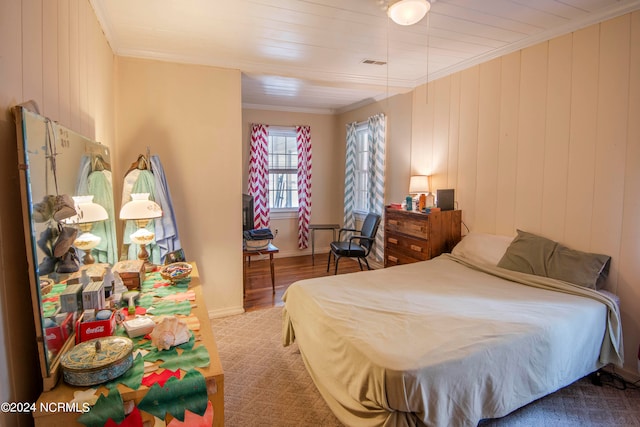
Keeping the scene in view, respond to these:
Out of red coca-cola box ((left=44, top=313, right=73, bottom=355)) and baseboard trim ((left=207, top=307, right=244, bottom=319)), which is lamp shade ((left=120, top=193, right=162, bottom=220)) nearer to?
red coca-cola box ((left=44, top=313, right=73, bottom=355))

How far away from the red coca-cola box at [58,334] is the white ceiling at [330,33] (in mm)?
1885

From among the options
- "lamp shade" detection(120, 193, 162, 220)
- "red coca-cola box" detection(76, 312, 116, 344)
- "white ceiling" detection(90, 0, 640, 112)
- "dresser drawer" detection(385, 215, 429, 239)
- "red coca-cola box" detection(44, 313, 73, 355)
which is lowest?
"red coca-cola box" detection(76, 312, 116, 344)

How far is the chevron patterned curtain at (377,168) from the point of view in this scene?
482 centimetres

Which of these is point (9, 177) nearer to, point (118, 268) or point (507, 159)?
point (118, 268)

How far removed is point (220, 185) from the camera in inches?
134

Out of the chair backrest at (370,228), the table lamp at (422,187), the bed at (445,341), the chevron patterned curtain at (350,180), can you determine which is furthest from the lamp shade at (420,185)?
the chevron patterned curtain at (350,180)

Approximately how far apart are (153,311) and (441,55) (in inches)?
122

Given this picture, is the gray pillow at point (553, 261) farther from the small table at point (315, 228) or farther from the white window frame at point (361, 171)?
the small table at point (315, 228)

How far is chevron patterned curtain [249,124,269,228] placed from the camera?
5.57 m

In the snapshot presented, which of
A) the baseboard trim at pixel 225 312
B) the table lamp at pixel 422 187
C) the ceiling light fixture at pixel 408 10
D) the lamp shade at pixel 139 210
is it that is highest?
the ceiling light fixture at pixel 408 10

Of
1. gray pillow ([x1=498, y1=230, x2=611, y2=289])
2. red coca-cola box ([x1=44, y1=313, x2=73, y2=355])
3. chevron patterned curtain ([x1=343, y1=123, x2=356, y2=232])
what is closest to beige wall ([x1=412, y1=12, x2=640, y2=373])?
gray pillow ([x1=498, y1=230, x2=611, y2=289])

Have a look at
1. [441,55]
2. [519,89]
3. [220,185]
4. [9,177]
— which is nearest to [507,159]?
[519,89]

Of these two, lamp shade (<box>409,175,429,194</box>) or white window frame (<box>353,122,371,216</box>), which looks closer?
lamp shade (<box>409,175,429,194</box>)

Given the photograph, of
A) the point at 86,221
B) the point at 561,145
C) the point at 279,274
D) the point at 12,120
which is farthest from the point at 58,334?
the point at 279,274
